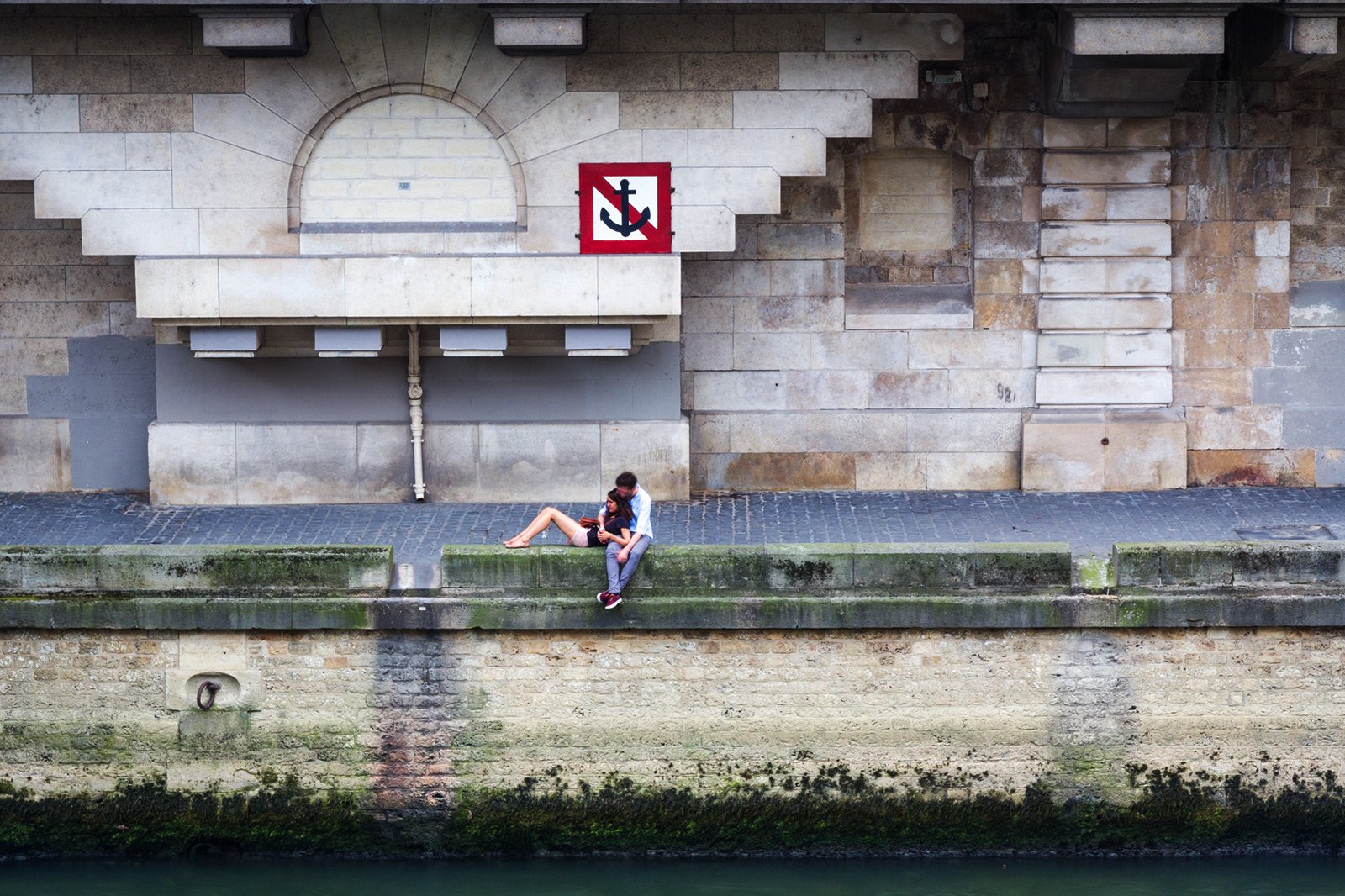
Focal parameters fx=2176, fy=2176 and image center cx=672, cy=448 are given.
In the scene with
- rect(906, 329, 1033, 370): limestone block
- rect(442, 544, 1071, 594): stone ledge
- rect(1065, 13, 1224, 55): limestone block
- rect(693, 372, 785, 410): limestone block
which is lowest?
rect(442, 544, 1071, 594): stone ledge

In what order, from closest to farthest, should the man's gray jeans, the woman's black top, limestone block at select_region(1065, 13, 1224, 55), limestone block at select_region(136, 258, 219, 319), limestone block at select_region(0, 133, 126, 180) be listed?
the man's gray jeans
the woman's black top
limestone block at select_region(1065, 13, 1224, 55)
limestone block at select_region(0, 133, 126, 180)
limestone block at select_region(136, 258, 219, 319)

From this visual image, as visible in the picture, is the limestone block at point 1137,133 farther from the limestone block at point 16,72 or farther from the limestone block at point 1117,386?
the limestone block at point 16,72

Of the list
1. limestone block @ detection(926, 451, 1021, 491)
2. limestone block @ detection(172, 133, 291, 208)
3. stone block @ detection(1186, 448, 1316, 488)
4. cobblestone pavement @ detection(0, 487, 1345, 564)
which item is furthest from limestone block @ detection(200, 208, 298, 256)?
stone block @ detection(1186, 448, 1316, 488)

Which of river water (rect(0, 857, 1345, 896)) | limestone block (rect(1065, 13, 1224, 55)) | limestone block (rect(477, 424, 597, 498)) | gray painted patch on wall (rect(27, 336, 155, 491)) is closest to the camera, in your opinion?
river water (rect(0, 857, 1345, 896))

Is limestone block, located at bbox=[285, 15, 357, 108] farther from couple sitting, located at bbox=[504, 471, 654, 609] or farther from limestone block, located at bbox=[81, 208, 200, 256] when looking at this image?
couple sitting, located at bbox=[504, 471, 654, 609]

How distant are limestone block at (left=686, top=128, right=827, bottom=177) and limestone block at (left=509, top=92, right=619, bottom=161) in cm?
67

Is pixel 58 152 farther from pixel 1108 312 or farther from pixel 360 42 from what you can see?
pixel 1108 312

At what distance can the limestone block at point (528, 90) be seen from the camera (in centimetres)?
1669

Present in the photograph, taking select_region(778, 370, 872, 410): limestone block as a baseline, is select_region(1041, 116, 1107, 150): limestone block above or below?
above

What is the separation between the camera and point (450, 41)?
16.6 meters

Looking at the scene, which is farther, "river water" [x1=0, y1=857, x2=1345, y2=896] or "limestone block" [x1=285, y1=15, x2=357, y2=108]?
"limestone block" [x1=285, y1=15, x2=357, y2=108]

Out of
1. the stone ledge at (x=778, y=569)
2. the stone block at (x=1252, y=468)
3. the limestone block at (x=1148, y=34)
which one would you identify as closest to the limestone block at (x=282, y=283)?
the stone ledge at (x=778, y=569)

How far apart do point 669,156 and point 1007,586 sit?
4372 mm

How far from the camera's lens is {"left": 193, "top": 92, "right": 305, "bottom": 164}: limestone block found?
1669 centimetres
